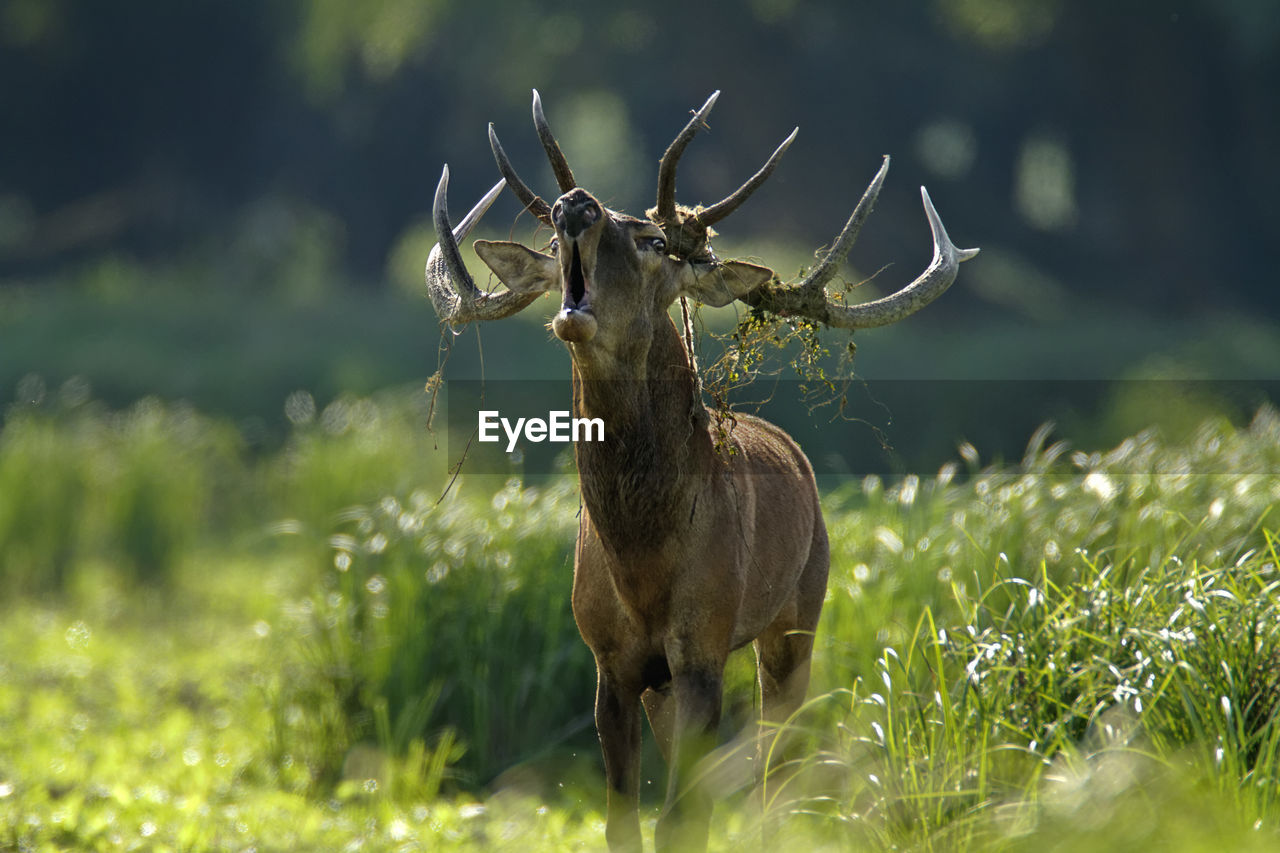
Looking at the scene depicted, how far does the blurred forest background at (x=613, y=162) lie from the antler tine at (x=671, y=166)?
14.3 meters

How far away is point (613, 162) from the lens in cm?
2312

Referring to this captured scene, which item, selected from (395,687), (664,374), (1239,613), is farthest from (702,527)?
(395,687)

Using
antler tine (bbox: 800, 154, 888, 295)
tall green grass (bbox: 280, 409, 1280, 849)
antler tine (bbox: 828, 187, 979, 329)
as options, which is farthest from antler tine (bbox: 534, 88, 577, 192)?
tall green grass (bbox: 280, 409, 1280, 849)

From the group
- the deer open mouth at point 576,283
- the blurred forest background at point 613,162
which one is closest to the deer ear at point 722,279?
the deer open mouth at point 576,283

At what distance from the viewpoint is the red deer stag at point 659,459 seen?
15.2 feet

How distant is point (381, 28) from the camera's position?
889 inches

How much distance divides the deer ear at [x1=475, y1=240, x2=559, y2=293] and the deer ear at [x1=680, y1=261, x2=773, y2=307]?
0.48 metres

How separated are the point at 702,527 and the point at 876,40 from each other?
1925 cm

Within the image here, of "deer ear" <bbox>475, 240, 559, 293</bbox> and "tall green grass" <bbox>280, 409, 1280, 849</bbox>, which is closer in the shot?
"tall green grass" <bbox>280, 409, 1280, 849</bbox>

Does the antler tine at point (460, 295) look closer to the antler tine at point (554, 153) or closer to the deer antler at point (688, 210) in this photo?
the antler tine at point (554, 153)

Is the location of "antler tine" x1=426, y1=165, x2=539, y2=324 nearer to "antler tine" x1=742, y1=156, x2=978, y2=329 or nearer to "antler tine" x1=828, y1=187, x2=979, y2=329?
"antler tine" x1=742, y1=156, x2=978, y2=329

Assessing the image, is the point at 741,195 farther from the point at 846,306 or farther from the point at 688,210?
the point at 846,306

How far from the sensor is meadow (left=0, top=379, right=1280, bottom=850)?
4621 millimetres

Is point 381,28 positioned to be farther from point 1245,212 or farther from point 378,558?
point 378,558
